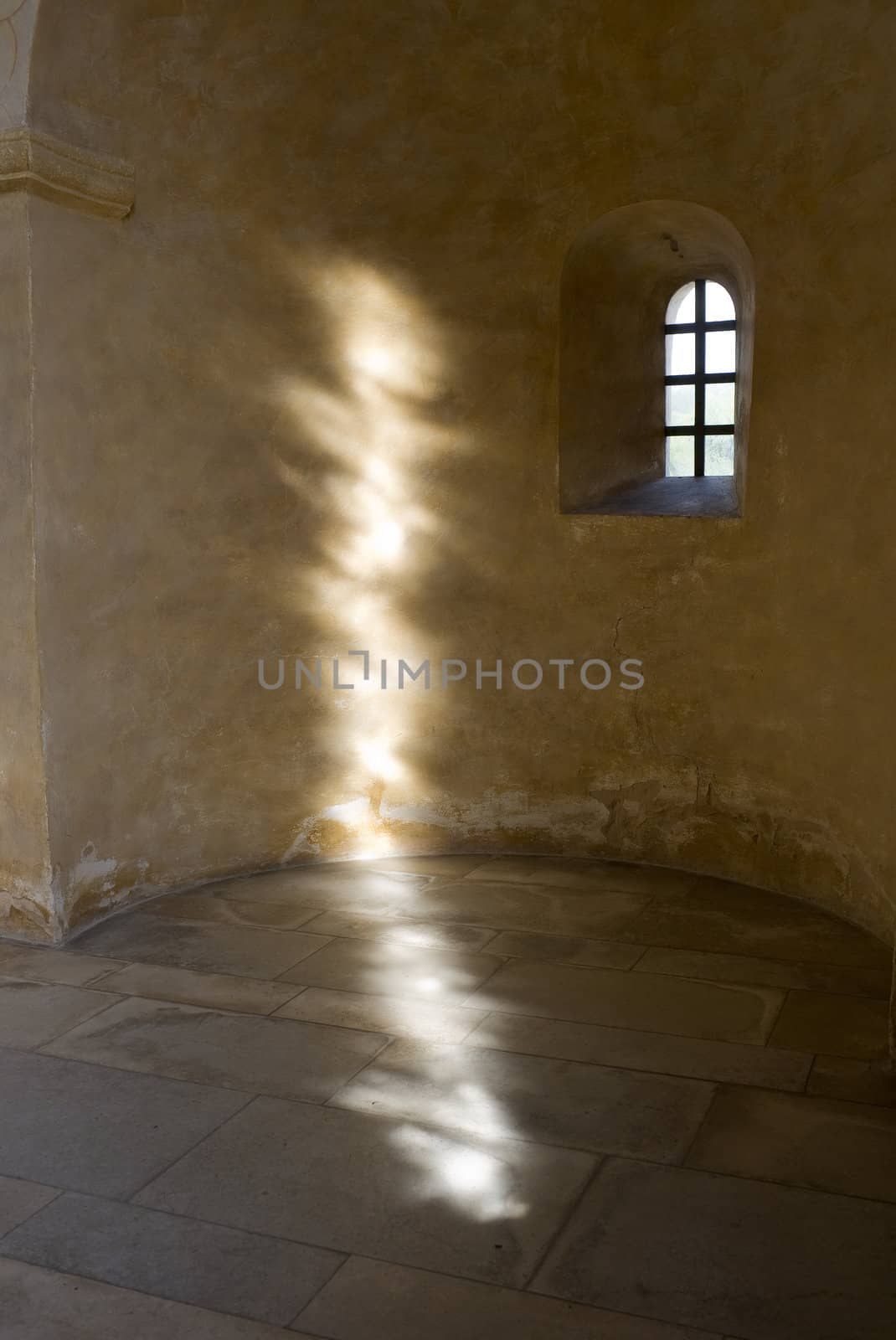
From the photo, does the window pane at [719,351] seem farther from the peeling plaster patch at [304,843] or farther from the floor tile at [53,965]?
the floor tile at [53,965]

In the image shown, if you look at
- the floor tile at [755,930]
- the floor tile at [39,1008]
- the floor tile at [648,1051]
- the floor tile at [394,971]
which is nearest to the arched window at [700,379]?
the floor tile at [755,930]

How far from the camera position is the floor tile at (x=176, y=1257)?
2.90 metres

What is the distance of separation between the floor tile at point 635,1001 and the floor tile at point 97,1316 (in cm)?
183

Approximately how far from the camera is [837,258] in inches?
206

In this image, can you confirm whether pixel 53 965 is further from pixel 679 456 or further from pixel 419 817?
pixel 679 456

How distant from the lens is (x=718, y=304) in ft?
21.9

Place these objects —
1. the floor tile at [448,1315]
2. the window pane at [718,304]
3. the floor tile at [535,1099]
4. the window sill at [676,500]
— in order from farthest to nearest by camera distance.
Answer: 1. the window pane at [718,304]
2. the window sill at [676,500]
3. the floor tile at [535,1099]
4. the floor tile at [448,1315]

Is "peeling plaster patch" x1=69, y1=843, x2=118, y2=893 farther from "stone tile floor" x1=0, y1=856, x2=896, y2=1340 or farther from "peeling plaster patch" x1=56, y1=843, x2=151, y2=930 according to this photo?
"stone tile floor" x1=0, y1=856, x2=896, y2=1340

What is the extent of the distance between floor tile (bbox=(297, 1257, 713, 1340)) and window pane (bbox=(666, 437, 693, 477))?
4883mm

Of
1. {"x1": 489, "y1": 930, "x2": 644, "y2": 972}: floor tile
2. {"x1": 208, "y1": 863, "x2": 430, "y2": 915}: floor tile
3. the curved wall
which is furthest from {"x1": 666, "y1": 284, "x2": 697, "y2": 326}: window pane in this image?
{"x1": 489, "y1": 930, "x2": 644, "y2": 972}: floor tile

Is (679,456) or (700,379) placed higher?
(700,379)

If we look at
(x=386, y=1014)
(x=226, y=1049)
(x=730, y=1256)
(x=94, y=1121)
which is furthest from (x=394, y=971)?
(x=730, y=1256)

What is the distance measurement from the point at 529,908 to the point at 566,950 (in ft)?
1.77

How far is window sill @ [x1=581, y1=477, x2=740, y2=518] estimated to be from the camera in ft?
19.9
